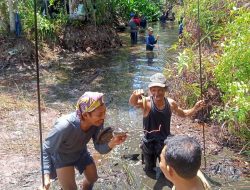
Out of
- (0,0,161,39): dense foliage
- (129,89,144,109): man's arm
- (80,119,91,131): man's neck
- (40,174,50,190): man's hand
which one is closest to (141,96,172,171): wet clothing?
(129,89,144,109): man's arm

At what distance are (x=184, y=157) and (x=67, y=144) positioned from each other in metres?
1.89

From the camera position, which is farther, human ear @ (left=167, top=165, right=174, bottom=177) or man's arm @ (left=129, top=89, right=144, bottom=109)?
man's arm @ (left=129, top=89, right=144, bottom=109)

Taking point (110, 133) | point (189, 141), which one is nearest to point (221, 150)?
point (110, 133)

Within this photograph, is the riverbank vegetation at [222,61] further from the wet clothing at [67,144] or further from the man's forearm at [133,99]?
the wet clothing at [67,144]

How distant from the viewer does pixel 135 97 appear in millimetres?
4941

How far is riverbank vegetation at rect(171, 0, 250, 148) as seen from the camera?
5.78m

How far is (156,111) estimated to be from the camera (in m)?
Result: 5.17

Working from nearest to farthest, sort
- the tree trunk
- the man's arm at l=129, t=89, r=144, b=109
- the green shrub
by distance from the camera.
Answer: the man's arm at l=129, t=89, r=144, b=109 < the green shrub < the tree trunk

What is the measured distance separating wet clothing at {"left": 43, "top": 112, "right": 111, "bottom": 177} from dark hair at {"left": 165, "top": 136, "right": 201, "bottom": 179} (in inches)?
64.7

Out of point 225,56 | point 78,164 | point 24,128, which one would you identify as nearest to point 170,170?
point 78,164

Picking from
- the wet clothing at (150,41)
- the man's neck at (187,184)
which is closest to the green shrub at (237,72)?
the man's neck at (187,184)

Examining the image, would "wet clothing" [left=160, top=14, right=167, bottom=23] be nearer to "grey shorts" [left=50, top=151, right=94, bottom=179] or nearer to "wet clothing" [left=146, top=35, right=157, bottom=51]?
"wet clothing" [left=146, top=35, right=157, bottom=51]

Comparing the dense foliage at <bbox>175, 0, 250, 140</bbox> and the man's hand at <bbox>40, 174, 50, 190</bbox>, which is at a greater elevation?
the dense foliage at <bbox>175, 0, 250, 140</bbox>


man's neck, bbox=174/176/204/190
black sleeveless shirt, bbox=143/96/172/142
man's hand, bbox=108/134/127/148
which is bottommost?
black sleeveless shirt, bbox=143/96/172/142
